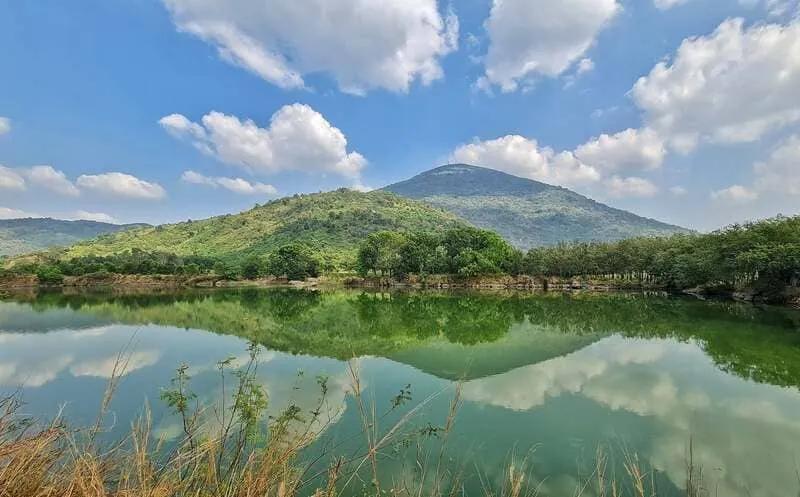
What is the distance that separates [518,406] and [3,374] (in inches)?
670

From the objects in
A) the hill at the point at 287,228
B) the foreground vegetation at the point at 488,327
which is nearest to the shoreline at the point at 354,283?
the hill at the point at 287,228

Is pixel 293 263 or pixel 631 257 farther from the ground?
pixel 631 257

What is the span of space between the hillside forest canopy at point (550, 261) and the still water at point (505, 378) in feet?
35.2

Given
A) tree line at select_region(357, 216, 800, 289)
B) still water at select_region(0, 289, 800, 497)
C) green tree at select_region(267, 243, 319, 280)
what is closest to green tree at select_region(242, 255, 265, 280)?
green tree at select_region(267, 243, 319, 280)

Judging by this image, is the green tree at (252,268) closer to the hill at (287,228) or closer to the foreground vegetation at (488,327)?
the hill at (287,228)

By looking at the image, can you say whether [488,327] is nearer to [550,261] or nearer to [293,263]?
[550,261]

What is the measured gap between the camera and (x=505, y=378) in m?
14.1

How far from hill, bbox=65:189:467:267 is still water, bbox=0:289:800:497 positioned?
65126mm

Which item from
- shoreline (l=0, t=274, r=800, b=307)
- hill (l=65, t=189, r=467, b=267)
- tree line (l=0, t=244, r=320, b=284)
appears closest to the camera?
shoreline (l=0, t=274, r=800, b=307)

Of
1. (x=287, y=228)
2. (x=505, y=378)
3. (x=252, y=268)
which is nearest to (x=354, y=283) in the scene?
(x=252, y=268)

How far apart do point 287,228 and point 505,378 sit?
118 metres

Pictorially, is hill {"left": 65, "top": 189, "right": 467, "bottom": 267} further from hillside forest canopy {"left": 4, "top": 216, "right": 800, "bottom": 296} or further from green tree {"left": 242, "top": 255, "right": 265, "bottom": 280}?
hillside forest canopy {"left": 4, "top": 216, "right": 800, "bottom": 296}

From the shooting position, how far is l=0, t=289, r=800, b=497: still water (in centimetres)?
782

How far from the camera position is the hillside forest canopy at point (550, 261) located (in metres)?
39.0
